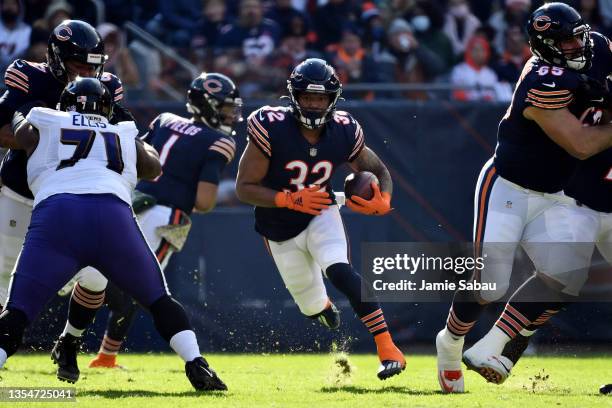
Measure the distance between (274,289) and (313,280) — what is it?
7.92 ft

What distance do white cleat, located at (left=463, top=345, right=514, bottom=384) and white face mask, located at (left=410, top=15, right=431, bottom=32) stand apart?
21.8 feet

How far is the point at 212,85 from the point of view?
7.80 metres

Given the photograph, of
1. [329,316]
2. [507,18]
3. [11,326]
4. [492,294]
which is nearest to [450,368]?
[492,294]

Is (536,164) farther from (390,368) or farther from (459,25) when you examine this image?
(459,25)

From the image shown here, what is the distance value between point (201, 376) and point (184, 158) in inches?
94.9

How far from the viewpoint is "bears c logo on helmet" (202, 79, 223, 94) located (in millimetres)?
7773

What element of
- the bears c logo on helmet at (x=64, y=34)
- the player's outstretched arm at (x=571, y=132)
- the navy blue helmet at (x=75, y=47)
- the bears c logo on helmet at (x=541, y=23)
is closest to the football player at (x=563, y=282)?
the player's outstretched arm at (x=571, y=132)

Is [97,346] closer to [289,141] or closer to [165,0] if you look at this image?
[289,141]

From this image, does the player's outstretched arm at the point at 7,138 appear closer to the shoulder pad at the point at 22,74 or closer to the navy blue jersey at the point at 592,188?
the shoulder pad at the point at 22,74

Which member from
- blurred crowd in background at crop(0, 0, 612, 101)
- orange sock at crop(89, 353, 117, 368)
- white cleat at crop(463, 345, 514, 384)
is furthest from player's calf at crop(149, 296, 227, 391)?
blurred crowd in background at crop(0, 0, 612, 101)

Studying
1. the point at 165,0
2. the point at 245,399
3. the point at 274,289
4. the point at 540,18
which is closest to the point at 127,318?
the point at 274,289

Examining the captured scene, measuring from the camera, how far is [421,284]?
879 centimetres

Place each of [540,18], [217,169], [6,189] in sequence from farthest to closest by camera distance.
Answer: [217,169], [6,189], [540,18]

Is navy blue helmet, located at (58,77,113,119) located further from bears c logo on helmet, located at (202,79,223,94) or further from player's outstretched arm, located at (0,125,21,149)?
bears c logo on helmet, located at (202,79,223,94)
